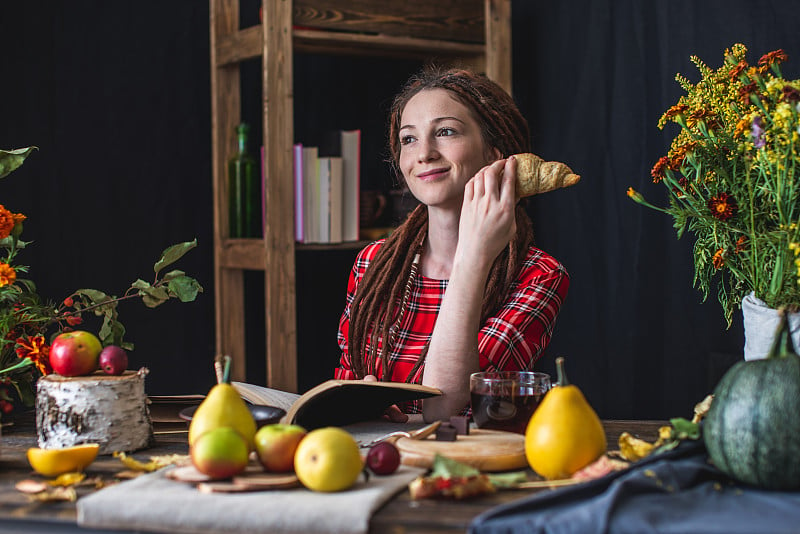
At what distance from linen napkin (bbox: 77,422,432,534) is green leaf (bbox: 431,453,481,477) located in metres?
0.06

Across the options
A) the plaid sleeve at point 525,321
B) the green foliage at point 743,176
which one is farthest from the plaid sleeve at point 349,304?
the green foliage at point 743,176

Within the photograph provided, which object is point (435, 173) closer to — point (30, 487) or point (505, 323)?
point (505, 323)

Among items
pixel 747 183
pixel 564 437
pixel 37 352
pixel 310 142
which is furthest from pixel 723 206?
pixel 310 142

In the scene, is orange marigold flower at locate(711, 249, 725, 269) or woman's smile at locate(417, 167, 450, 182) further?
woman's smile at locate(417, 167, 450, 182)

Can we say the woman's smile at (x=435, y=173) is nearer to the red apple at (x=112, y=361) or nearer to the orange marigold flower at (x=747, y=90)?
the orange marigold flower at (x=747, y=90)

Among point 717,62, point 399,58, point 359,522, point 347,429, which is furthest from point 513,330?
point 399,58

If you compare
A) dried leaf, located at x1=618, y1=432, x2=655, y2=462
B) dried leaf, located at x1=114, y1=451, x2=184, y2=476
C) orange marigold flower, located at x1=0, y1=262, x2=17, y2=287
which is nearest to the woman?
dried leaf, located at x1=618, y1=432, x2=655, y2=462

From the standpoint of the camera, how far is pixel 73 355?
123 centimetres

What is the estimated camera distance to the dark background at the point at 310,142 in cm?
264

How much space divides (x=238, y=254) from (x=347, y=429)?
155cm

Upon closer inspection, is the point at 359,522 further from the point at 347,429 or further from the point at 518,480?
the point at 347,429

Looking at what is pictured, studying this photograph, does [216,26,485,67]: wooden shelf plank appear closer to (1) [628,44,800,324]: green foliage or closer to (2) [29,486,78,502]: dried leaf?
(1) [628,44,800,324]: green foliage

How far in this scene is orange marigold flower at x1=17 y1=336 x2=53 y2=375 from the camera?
1.35m

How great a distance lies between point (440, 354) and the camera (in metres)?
1.59
